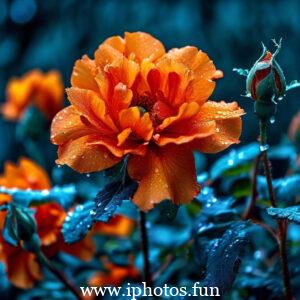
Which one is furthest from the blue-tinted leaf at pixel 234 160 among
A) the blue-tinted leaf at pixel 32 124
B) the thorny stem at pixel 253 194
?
the blue-tinted leaf at pixel 32 124

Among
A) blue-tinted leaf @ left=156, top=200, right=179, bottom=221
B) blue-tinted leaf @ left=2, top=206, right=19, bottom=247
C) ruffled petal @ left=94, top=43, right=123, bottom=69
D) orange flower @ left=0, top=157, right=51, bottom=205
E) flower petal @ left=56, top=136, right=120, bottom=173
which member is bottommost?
blue-tinted leaf @ left=156, top=200, right=179, bottom=221

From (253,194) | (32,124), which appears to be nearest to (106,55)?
(253,194)

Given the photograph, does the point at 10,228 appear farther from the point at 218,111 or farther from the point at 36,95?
the point at 36,95

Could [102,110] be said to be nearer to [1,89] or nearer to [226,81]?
[226,81]

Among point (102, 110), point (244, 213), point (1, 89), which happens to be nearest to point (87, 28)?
point (1, 89)

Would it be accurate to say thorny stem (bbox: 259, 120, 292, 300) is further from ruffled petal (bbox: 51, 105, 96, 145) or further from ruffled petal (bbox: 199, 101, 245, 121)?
ruffled petal (bbox: 51, 105, 96, 145)

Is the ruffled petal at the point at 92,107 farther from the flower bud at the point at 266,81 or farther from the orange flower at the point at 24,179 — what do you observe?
the orange flower at the point at 24,179

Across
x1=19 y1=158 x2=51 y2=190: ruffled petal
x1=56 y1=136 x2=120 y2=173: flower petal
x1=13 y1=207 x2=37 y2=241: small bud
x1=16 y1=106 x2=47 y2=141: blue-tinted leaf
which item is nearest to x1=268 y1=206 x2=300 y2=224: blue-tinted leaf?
x1=56 y1=136 x2=120 y2=173: flower petal
